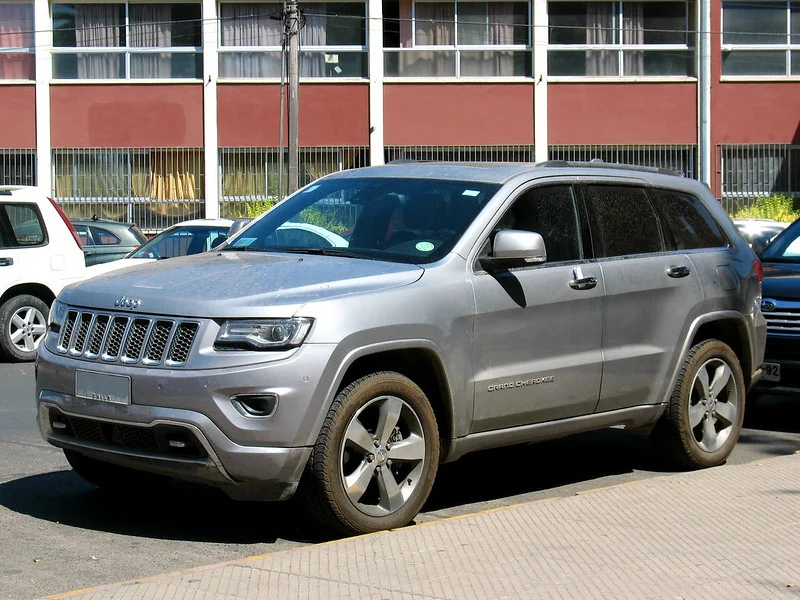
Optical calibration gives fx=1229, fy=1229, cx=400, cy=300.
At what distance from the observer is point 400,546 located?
527 centimetres

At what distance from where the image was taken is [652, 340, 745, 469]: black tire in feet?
23.8

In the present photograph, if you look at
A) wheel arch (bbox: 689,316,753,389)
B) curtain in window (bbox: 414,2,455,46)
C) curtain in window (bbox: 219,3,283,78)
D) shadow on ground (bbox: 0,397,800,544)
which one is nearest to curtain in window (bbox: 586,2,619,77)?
curtain in window (bbox: 414,2,455,46)

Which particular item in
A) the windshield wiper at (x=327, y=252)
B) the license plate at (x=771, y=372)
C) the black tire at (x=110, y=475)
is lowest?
the black tire at (x=110, y=475)

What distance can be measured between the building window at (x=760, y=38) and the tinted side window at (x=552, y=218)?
24.5 meters

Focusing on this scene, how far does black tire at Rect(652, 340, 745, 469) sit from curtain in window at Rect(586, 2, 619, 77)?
75.3 feet

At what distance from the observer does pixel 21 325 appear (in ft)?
43.9

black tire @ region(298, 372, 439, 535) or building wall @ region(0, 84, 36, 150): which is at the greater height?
building wall @ region(0, 84, 36, 150)

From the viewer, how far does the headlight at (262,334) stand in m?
5.35

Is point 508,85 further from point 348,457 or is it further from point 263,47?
point 348,457

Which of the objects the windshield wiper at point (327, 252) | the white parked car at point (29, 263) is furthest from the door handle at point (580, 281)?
the white parked car at point (29, 263)

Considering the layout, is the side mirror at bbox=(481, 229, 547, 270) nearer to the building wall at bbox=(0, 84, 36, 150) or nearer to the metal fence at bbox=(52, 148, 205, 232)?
the metal fence at bbox=(52, 148, 205, 232)

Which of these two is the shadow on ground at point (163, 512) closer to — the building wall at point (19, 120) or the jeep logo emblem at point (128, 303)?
the jeep logo emblem at point (128, 303)

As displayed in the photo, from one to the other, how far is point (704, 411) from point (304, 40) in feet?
76.4

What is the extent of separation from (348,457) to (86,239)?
1419cm
